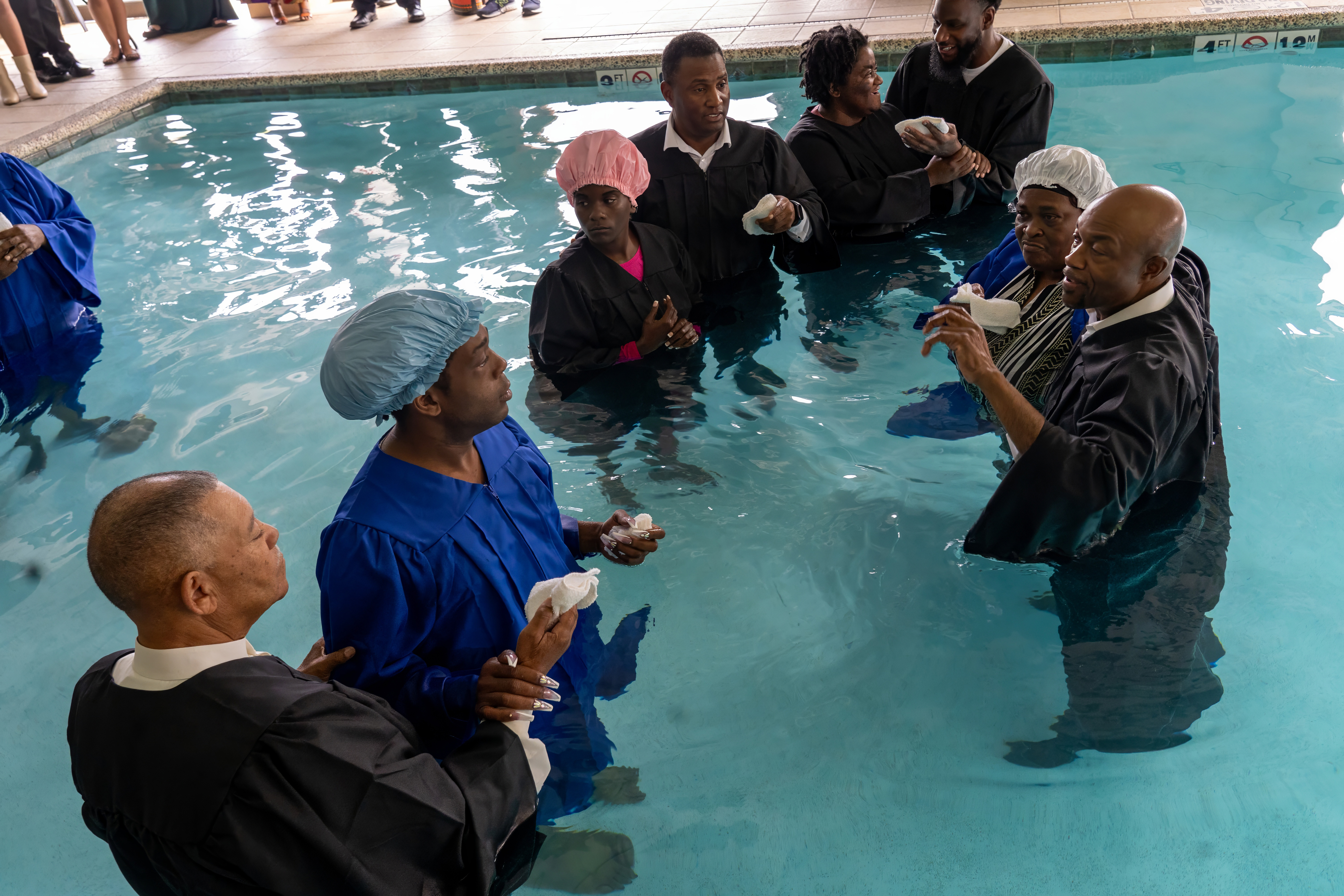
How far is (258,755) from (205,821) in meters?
0.15

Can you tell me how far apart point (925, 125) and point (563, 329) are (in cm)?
244

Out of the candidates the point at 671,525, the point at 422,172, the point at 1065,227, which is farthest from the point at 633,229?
the point at 422,172

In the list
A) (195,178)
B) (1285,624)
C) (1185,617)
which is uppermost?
(195,178)

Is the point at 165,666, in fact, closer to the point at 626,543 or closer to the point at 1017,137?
the point at 626,543

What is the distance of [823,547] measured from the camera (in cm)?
426

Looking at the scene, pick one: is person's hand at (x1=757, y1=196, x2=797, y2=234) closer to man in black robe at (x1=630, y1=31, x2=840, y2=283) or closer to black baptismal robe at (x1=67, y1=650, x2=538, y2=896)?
man in black robe at (x1=630, y1=31, x2=840, y2=283)

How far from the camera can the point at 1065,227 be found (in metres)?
3.53

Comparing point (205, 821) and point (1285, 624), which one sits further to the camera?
point (1285, 624)

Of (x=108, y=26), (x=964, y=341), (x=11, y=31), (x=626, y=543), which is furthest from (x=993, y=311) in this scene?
(x=108, y=26)

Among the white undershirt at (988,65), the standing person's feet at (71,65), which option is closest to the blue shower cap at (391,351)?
the white undershirt at (988,65)

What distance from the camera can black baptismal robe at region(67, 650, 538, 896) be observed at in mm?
1785

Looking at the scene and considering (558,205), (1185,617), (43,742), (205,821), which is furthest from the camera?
(558,205)

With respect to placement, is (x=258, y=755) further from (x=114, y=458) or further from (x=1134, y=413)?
(x=114, y=458)

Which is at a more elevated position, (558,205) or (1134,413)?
(1134,413)
